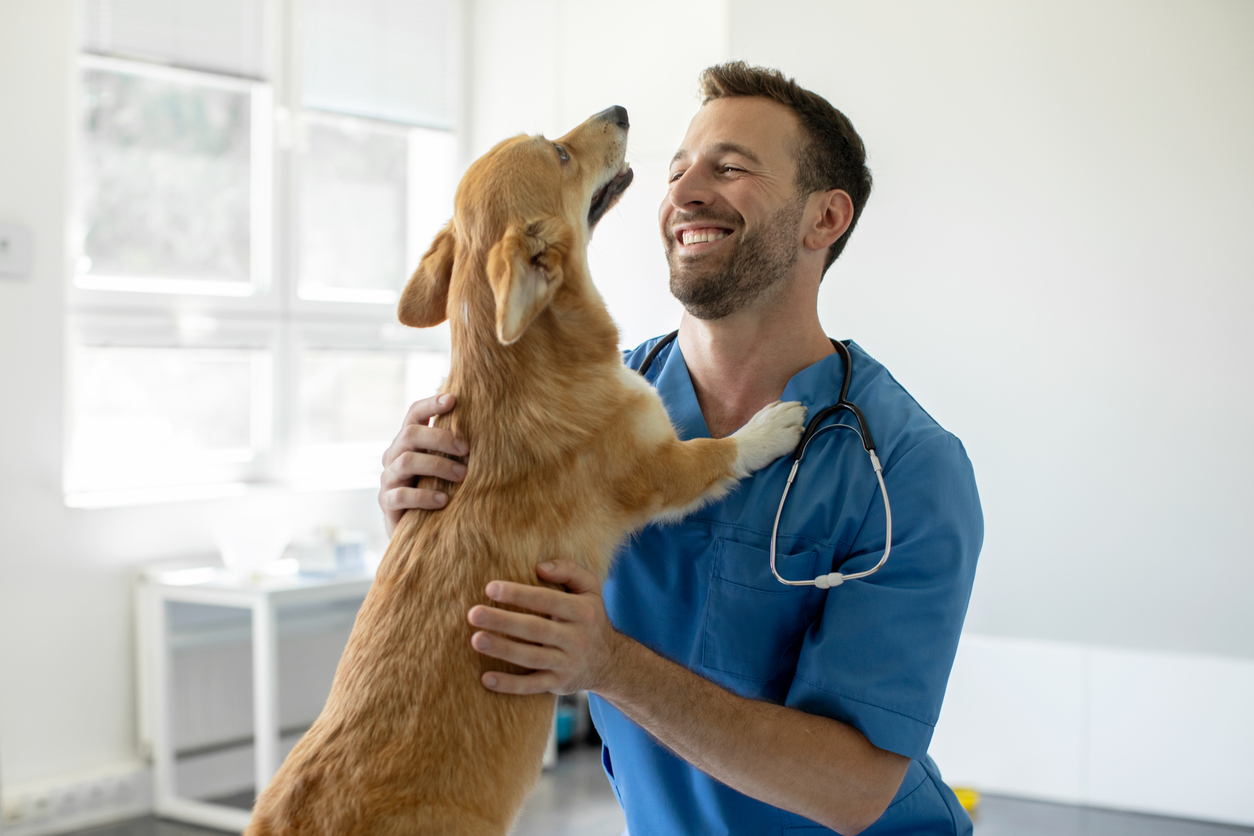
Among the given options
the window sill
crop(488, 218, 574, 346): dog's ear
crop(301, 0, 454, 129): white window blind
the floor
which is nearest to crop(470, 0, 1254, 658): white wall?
the floor

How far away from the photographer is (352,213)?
14.6 ft

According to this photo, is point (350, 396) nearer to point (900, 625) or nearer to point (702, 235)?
point (702, 235)

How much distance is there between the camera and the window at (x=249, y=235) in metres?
3.60

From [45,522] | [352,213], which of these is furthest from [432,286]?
[352,213]

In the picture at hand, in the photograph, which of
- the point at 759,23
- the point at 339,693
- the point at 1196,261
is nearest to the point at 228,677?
the point at 339,693

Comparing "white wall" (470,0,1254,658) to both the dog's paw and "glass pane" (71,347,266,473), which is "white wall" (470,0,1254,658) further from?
the dog's paw

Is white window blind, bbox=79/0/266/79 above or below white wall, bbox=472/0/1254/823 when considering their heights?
above

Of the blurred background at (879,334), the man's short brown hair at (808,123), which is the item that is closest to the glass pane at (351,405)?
the blurred background at (879,334)

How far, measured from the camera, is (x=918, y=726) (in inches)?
50.7

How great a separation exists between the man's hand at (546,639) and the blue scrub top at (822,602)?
16 cm

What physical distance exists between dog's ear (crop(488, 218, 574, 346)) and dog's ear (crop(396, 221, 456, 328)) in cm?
18

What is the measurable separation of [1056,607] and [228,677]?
2.91 meters

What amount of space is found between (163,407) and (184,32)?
4.48ft

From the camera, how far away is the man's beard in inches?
58.9
